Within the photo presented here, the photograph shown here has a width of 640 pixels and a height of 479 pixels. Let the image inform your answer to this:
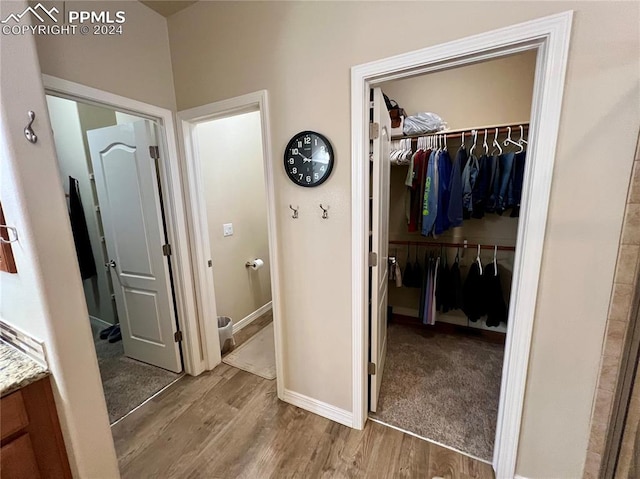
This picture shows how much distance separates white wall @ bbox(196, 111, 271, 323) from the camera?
271 cm

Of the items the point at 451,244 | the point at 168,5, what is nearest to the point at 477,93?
the point at 451,244

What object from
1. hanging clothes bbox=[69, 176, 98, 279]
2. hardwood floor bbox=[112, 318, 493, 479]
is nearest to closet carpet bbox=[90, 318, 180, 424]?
hardwood floor bbox=[112, 318, 493, 479]

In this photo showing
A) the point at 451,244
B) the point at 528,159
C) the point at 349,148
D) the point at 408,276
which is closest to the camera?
the point at 528,159

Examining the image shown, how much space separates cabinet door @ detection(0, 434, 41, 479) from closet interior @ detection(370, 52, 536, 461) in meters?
1.69

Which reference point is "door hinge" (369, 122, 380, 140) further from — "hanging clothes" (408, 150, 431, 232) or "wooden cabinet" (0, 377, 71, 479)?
"wooden cabinet" (0, 377, 71, 479)

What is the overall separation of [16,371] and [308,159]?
152 centimetres

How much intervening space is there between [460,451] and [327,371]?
87 cm

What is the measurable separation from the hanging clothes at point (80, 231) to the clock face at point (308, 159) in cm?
264

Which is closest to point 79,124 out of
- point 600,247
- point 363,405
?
point 363,405

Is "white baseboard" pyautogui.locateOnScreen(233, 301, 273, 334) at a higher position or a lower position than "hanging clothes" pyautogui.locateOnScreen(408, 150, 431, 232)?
lower

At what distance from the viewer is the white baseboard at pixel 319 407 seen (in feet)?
5.82

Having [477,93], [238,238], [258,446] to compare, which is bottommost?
[258,446]

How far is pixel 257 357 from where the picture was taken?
253cm

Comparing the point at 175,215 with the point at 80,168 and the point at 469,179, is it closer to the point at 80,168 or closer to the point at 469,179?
the point at 80,168
